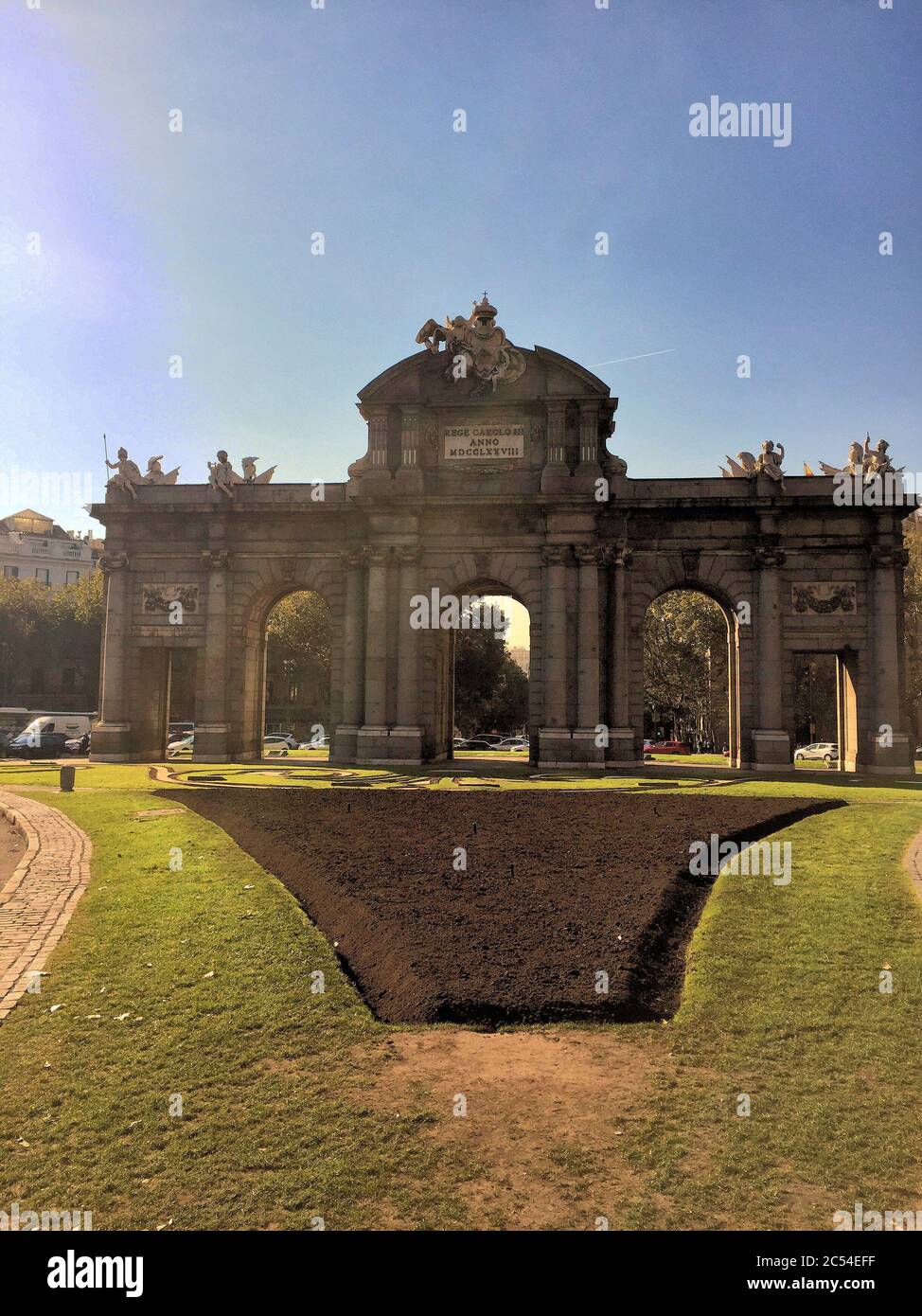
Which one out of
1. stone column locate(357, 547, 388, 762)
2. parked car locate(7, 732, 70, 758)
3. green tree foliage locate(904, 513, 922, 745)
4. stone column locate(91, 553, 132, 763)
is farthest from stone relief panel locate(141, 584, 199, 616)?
green tree foliage locate(904, 513, 922, 745)

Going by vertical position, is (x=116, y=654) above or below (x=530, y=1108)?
above

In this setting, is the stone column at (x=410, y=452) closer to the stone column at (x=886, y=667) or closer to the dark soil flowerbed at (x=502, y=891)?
the dark soil flowerbed at (x=502, y=891)

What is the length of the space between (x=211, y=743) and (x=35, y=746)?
1642 centimetres

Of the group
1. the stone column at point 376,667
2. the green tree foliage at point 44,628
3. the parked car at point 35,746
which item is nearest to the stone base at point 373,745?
the stone column at point 376,667

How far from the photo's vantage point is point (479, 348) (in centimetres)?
3369

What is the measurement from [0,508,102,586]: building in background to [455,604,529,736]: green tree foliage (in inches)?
1876

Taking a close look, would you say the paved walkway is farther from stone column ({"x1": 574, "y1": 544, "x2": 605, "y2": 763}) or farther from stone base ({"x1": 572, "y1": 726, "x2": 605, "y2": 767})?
stone column ({"x1": 574, "y1": 544, "x2": 605, "y2": 763})

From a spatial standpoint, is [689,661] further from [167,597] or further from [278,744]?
[167,597]

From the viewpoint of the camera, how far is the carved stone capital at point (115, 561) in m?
36.7

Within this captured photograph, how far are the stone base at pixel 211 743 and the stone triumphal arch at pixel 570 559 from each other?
0.07 m

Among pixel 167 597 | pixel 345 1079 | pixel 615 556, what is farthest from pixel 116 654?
pixel 345 1079

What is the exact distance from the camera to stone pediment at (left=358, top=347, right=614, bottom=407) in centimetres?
3341

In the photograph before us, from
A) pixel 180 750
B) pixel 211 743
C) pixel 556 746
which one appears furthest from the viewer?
pixel 180 750
